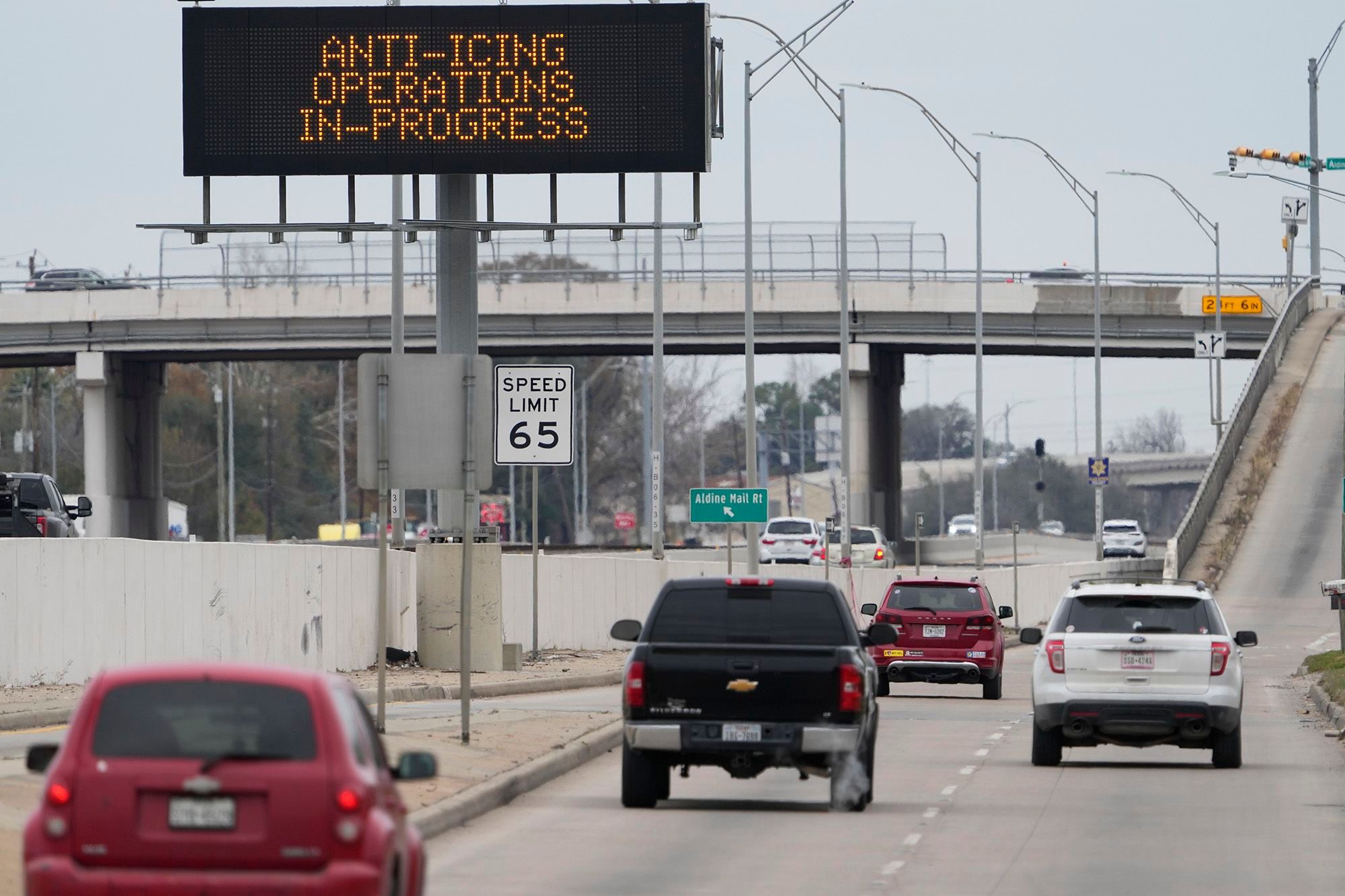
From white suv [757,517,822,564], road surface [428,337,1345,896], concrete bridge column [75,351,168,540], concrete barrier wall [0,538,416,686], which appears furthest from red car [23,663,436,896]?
concrete bridge column [75,351,168,540]

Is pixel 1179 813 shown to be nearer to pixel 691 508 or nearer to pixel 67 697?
pixel 67 697

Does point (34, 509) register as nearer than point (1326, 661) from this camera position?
No

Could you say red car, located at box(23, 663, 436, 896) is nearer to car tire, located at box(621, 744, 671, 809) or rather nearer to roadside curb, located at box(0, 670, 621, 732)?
car tire, located at box(621, 744, 671, 809)

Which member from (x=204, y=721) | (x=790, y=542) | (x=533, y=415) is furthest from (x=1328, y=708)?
(x=790, y=542)

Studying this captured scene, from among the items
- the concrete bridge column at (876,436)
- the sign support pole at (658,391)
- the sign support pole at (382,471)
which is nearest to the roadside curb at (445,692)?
the sign support pole at (382,471)

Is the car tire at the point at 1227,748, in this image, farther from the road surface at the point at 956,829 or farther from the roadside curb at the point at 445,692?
the roadside curb at the point at 445,692

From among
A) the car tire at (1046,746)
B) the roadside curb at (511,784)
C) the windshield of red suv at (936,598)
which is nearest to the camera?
the roadside curb at (511,784)

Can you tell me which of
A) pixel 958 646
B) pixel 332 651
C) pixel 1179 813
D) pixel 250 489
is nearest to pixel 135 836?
pixel 1179 813

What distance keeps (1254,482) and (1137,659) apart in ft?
177

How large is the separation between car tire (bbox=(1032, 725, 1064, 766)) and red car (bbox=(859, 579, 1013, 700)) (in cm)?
1040

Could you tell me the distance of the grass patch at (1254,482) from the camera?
213 feet

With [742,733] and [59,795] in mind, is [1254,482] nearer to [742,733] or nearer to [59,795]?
[742,733]

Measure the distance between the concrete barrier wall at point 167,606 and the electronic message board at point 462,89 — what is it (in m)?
4.41

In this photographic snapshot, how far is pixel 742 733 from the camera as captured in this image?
627 inches
